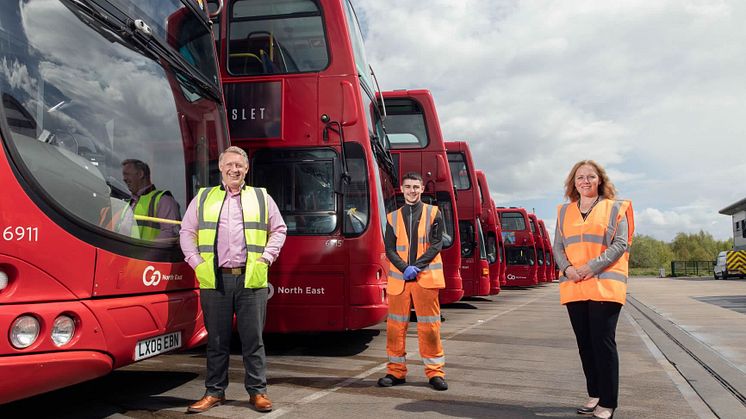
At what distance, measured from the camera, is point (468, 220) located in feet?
48.6

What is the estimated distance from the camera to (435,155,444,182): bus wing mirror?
11.7 m

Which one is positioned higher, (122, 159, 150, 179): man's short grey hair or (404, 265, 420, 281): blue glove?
(122, 159, 150, 179): man's short grey hair

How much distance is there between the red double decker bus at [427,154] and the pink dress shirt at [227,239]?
729cm

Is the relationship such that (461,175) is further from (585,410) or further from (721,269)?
(721,269)

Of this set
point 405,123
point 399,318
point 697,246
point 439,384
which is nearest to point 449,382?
point 439,384

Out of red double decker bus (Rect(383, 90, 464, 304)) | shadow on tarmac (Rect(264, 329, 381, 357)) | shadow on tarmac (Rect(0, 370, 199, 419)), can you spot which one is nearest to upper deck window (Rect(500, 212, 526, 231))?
red double decker bus (Rect(383, 90, 464, 304))

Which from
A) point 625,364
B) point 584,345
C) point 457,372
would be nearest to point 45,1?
point 584,345

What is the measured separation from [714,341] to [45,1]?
918 centimetres

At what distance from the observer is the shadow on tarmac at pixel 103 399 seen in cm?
432

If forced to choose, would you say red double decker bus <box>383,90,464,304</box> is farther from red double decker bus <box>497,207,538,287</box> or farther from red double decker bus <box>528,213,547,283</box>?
red double decker bus <box>528,213,547,283</box>

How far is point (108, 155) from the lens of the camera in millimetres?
3973

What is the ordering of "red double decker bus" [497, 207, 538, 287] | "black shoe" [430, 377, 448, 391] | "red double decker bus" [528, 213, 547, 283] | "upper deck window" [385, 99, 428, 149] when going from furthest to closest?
"red double decker bus" [528, 213, 547, 283]
"red double decker bus" [497, 207, 538, 287]
"upper deck window" [385, 99, 428, 149]
"black shoe" [430, 377, 448, 391]

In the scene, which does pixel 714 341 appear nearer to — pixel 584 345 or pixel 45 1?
pixel 584 345

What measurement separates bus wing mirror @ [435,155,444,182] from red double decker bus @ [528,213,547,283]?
17117 millimetres
